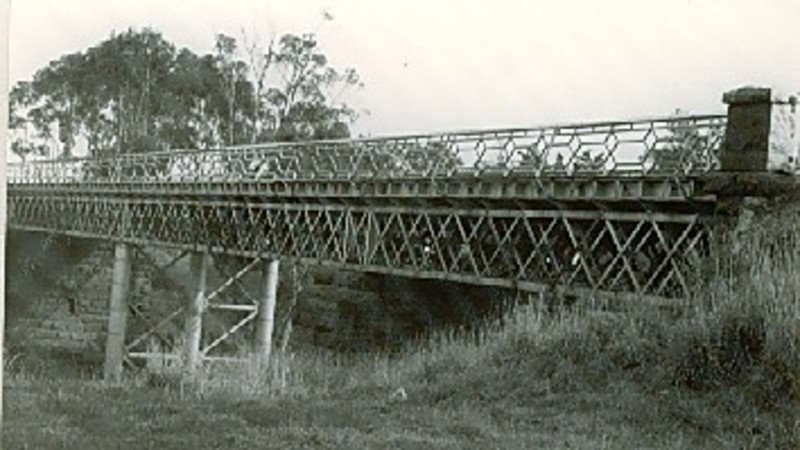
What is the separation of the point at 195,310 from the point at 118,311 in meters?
3.69

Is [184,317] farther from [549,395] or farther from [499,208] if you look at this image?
[549,395]

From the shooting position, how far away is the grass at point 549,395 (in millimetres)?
8133


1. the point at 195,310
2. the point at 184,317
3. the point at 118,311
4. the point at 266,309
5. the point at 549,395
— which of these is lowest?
the point at 184,317

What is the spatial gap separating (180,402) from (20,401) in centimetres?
125

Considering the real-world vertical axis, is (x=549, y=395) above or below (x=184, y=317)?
above

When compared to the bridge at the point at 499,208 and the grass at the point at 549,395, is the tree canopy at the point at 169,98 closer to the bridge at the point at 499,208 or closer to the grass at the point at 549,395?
the bridge at the point at 499,208

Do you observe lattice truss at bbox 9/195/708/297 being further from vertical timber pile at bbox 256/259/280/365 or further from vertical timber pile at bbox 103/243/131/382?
vertical timber pile at bbox 103/243/131/382

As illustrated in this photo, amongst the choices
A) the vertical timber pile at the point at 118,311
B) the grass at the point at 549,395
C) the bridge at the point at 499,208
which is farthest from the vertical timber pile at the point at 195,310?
the grass at the point at 549,395

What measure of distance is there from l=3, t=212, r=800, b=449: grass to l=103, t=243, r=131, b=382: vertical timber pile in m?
16.7

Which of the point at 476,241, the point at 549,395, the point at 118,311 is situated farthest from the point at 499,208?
the point at 118,311

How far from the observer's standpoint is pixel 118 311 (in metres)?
29.0

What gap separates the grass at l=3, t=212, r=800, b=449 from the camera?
8133 millimetres

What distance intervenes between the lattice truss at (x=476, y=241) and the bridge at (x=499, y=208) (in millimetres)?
28


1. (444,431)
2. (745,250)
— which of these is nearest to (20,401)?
(444,431)
